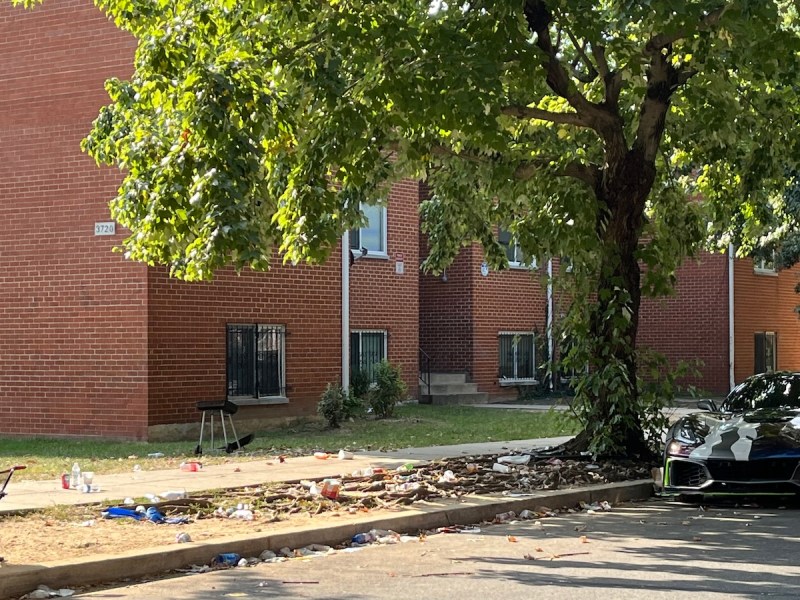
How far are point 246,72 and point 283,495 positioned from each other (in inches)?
160

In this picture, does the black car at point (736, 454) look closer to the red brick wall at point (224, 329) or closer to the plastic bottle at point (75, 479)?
the plastic bottle at point (75, 479)

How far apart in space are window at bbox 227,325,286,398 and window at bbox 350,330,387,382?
3497mm

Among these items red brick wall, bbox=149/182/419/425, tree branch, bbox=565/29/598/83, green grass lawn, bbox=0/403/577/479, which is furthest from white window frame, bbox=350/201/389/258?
tree branch, bbox=565/29/598/83

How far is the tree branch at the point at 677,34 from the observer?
10656 mm

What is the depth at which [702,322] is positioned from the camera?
29625mm

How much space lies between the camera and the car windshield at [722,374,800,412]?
39.8 feet

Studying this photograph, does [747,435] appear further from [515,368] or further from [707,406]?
[515,368]

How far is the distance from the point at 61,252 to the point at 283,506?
876 centimetres

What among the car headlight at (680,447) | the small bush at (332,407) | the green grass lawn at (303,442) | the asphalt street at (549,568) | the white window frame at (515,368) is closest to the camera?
the asphalt street at (549,568)

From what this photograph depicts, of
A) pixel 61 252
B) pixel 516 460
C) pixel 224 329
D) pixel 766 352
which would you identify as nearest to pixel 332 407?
pixel 224 329

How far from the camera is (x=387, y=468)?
13.0m

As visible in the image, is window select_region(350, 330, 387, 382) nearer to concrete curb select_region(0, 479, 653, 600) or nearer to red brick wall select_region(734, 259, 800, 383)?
red brick wall select_region(734, 259, 800, 383)

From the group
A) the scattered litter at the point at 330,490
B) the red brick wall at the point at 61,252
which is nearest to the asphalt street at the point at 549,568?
the scattered litter at the point at 330,490

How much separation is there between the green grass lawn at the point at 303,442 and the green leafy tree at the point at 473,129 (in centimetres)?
246
